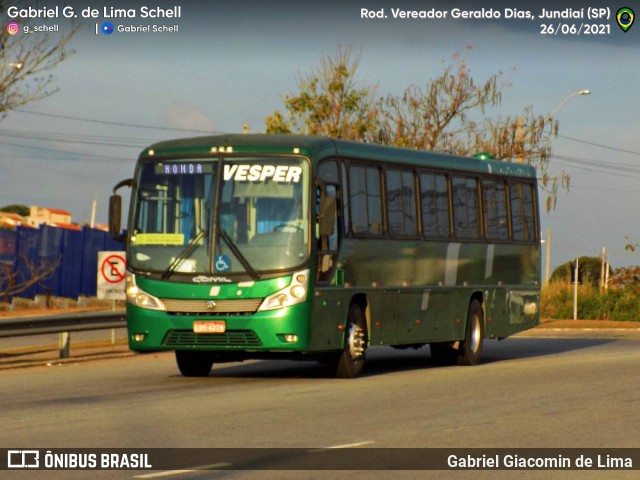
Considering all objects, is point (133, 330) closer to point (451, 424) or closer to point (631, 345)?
point (451, 424)

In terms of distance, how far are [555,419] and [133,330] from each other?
6980 mm

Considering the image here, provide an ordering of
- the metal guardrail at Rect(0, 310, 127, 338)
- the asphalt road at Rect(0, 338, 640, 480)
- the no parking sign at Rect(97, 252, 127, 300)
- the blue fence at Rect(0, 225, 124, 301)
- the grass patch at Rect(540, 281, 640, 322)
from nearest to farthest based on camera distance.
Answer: the asphalt road at Rect(0, 338, 640, 480) < the metal guardrail at Rect(0, 310, 127, 338) < the no parking sign at Rect(97, 252, 127, 300) < the blue fence at Rect(0, 225, 124, 301) < the grass patch at Rect(540, 281, 640, 322)

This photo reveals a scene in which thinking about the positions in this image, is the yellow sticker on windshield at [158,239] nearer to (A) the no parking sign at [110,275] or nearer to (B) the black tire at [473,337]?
(B) the black tire at [473,337]

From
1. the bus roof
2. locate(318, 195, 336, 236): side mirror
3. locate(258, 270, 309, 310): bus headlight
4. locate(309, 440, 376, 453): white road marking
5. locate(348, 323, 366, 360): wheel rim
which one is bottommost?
locate(309, 440, 376, 453): white road marking

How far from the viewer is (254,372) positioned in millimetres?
22125

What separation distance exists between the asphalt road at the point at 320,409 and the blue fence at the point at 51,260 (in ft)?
69.4

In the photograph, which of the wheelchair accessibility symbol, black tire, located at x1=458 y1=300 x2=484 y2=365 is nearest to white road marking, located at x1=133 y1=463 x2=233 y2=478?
the wheelchair accessibility symbol

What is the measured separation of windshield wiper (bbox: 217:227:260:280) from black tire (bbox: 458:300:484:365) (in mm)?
6248

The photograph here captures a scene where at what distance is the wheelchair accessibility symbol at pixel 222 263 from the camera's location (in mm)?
19078

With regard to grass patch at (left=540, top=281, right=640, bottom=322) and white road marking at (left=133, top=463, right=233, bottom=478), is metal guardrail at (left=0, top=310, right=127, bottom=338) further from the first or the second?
grass patch at (left=540, top=281, right=640, bottom=322)

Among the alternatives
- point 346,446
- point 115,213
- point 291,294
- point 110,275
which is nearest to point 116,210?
point 115,213

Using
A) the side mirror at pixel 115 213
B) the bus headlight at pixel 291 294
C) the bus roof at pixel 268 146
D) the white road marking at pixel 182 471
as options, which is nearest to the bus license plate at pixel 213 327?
the bus headlight at pixel 291 294

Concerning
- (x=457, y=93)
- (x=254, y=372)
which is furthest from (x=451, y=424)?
(x=457, y=93)

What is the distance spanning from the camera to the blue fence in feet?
147
